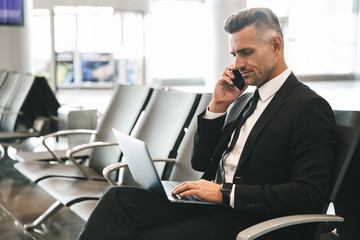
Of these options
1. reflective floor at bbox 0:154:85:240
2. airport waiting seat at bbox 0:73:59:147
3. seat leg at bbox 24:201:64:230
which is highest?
airport waiting seat at bbox 0:73:59:147

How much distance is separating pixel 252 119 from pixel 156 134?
46.8 inches

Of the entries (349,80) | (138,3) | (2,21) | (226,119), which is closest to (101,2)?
(138,3)

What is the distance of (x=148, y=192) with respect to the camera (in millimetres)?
1801

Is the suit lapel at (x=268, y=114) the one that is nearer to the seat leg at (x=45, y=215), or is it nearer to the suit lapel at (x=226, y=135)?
the suit lapel at (x=226, y=135)

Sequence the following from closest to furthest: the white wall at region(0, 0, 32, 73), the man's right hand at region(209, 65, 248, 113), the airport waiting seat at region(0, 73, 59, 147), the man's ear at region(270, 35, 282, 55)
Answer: the man's ear at region(270, 35, 282, 55) < the man's right hand at region(209, 65, 248, 113) < the airport waiting seat at region(0, 73, 59, 147) < the white wall at region(0, 0, 32, 73)

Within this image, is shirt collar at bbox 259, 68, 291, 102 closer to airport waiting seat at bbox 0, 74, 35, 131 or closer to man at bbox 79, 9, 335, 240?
man at bbox 79, 9, 335, 240

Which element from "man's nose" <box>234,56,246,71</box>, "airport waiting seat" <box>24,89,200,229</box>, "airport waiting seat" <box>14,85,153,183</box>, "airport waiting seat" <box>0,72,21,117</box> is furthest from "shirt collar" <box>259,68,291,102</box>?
"airport waiting seat" <box>0,72,21,117</box>

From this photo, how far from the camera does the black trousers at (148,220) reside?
1753mm

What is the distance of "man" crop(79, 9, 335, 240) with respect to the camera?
1.65 m

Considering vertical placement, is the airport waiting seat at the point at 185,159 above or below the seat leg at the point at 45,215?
above

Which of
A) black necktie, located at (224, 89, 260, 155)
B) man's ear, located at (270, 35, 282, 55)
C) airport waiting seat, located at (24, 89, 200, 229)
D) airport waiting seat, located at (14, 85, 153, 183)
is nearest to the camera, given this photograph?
man's ear, located at (270, 35, 282, 55)

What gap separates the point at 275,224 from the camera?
1.55m

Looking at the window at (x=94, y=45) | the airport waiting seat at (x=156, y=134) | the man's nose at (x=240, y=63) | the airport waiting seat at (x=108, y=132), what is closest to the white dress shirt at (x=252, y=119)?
the man's nose at (x=240, y=63)

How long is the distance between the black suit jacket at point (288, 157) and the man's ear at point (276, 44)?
110 millimetres
